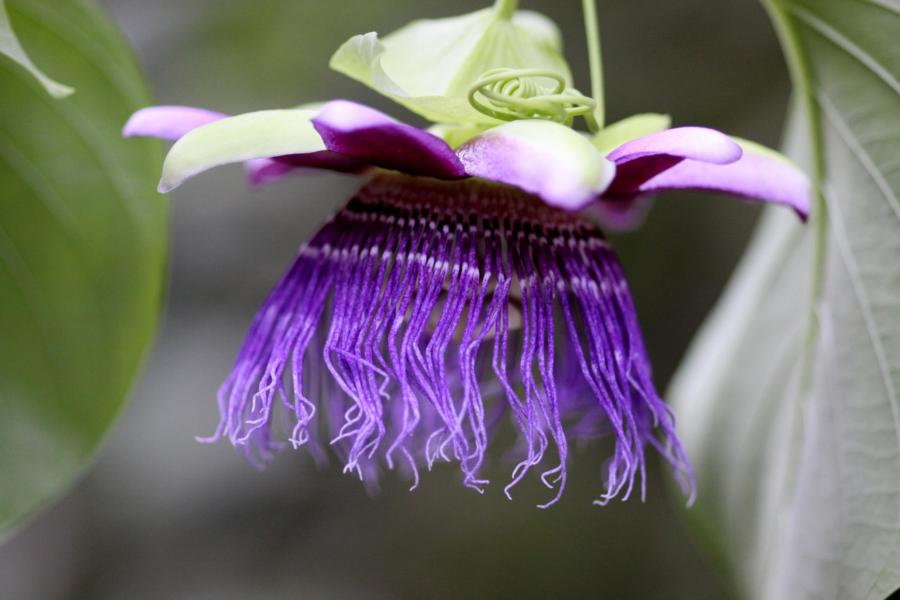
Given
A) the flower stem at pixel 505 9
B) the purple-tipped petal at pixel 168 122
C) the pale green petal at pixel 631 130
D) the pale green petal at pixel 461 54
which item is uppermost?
the flower stem at pixel 505 9

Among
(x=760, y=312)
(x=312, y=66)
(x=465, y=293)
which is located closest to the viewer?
(x=465, y=293)

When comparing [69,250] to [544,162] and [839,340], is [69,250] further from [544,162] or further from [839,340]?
[839,340]

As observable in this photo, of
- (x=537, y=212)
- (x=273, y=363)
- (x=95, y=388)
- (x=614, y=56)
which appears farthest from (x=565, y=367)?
(x=614, y=56)

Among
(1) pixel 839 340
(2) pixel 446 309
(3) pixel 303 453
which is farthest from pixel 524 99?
(3) pixel 303 453

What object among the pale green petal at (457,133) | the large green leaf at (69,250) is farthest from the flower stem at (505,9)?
the large green leaf at (69,250)

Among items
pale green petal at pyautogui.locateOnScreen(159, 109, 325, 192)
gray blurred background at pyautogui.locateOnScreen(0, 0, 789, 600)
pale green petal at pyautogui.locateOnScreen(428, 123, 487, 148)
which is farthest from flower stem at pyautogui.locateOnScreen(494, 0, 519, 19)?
gray blurred background at pyautogui.locateOnScreen(0, 0, 789, 600)

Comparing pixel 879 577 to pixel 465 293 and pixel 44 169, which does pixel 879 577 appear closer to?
pixel 465 293

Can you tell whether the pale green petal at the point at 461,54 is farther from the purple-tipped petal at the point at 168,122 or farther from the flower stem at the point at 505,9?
the purple-tipped petal at the point at 168,122
